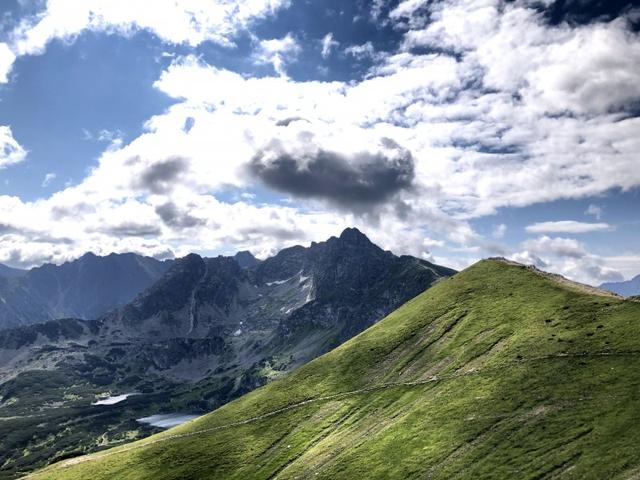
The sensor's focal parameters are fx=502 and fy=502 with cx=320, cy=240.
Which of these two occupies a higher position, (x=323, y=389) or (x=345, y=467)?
(x=323, y=389)

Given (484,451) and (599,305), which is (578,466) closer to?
(484,451)

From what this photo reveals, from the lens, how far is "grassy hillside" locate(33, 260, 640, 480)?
304 feet

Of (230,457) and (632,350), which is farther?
(230,457)

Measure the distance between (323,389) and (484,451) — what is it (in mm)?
84561

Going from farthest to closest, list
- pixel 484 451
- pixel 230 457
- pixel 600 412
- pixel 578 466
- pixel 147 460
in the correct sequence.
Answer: pixel 147 460 → pixel 230 457 → pixel 484 451 → pixel 600 412 → pixel 578 466

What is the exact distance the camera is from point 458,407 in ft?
391

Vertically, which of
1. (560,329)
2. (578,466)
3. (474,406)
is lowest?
(578,466)

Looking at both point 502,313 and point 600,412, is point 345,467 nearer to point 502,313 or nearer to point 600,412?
point 600,412

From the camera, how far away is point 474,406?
116 metres

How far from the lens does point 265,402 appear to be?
609 ft

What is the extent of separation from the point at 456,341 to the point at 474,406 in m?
42.6

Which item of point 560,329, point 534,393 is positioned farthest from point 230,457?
point 560,329

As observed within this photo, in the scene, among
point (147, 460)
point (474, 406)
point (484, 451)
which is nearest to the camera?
point (484, 451)

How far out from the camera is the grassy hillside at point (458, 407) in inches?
3649
